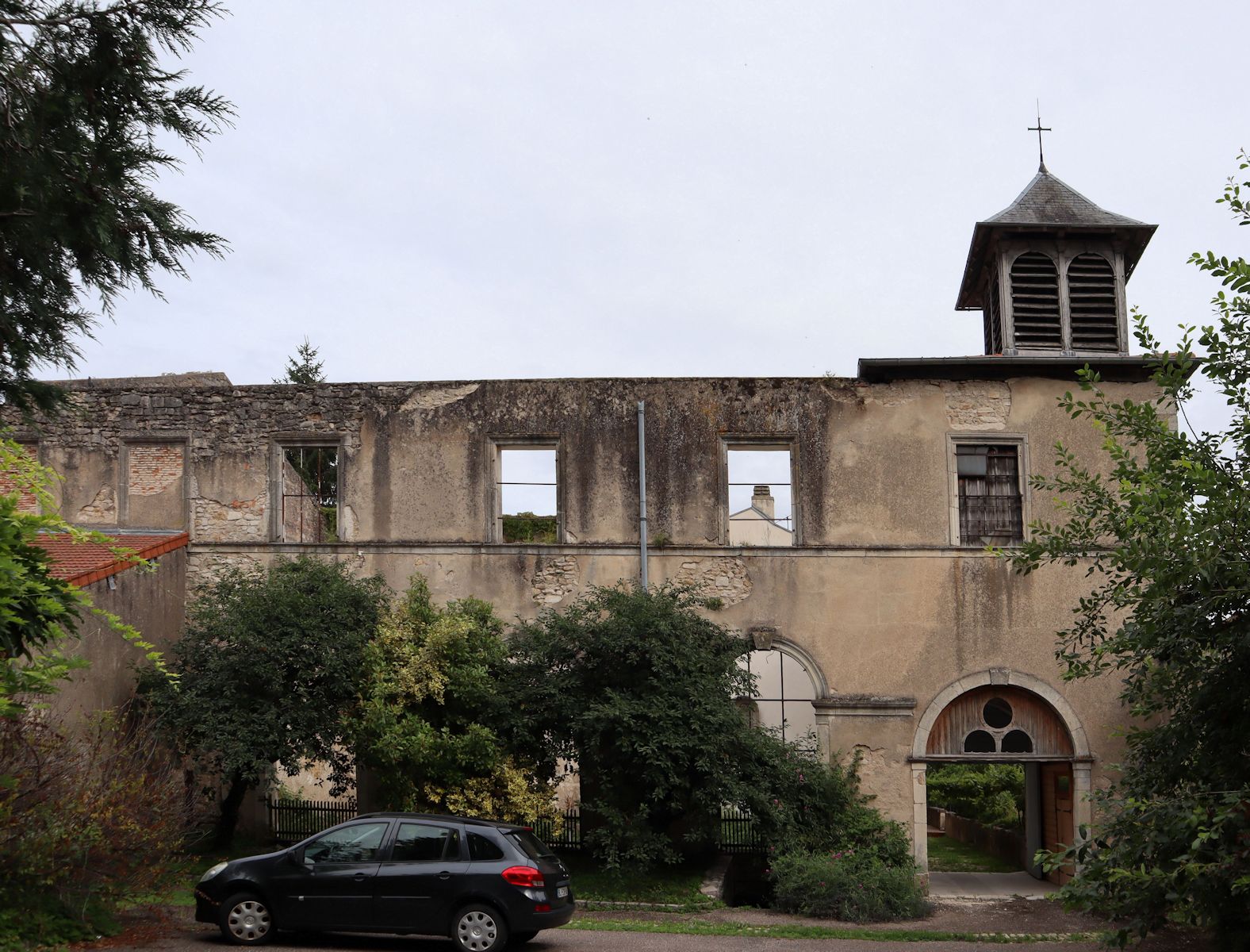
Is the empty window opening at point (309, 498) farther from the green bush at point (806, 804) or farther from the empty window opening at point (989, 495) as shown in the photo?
the empty window opening at point (989, 495)

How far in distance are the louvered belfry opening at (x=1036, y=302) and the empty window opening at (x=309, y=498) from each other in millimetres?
11952

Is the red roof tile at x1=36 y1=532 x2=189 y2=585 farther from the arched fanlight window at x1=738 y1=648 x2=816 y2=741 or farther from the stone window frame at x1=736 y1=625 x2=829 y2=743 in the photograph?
the arched fanlight window at x1=738 y1=648 x2=816 y2=741

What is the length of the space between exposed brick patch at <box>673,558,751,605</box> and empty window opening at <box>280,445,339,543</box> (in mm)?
5924

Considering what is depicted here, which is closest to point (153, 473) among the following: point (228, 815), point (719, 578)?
point (228, 815)

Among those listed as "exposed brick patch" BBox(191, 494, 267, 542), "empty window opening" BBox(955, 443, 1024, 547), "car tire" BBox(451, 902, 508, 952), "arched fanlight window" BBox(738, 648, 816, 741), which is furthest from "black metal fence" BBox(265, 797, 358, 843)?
"arched fanlight window" BBox(738, 648, 816, 741)

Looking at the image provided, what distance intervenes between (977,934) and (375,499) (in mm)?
11375

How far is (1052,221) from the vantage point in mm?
21141

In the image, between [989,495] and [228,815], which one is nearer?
[228,815]

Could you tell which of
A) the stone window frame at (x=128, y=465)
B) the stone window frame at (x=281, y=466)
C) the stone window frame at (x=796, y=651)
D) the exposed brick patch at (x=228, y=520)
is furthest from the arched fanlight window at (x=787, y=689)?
→ the stone window frame at (x=128, y=465)

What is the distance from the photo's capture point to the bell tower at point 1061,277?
20969mm

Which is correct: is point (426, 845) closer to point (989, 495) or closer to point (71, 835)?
point (71, 835)

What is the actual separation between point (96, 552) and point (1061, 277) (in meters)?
16.3

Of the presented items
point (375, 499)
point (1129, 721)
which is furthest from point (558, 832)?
point (1129, 721)

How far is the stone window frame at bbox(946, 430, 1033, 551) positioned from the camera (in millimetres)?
20016
